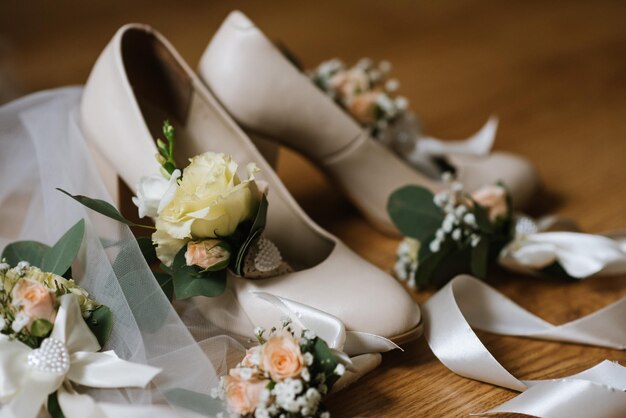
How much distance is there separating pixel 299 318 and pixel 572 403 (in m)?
0.33

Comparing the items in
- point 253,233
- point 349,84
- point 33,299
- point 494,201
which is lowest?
point 33,299

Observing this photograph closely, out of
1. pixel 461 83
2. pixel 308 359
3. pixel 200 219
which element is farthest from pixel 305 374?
pixel 461 83

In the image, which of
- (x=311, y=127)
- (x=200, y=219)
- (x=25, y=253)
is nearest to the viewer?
(x=200, y=219)

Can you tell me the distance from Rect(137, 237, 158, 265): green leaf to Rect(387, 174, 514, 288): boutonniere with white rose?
1.32ft

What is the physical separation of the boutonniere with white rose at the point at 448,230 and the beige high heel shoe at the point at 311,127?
0.49 ft

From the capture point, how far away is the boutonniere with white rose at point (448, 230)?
114 centimetres

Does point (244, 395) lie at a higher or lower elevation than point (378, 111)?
lower

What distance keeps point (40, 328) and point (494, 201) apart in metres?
0.72

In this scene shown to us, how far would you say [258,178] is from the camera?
1170 millimetres

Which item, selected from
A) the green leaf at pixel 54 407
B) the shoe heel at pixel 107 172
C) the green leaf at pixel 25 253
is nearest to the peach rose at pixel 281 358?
the green leaf at pixel 54 407

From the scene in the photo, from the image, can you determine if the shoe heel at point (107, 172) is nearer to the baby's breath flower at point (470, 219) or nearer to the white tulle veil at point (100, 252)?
the white tulle veil at point (100, 252)

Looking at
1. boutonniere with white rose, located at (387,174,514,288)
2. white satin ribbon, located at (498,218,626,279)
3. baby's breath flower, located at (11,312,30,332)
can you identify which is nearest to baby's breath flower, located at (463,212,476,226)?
boutonniere with white rose, located at (387,174,514,288)

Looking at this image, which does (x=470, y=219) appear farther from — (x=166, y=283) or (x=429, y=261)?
(x=166, y=283)

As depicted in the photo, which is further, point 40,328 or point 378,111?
point 378,111
